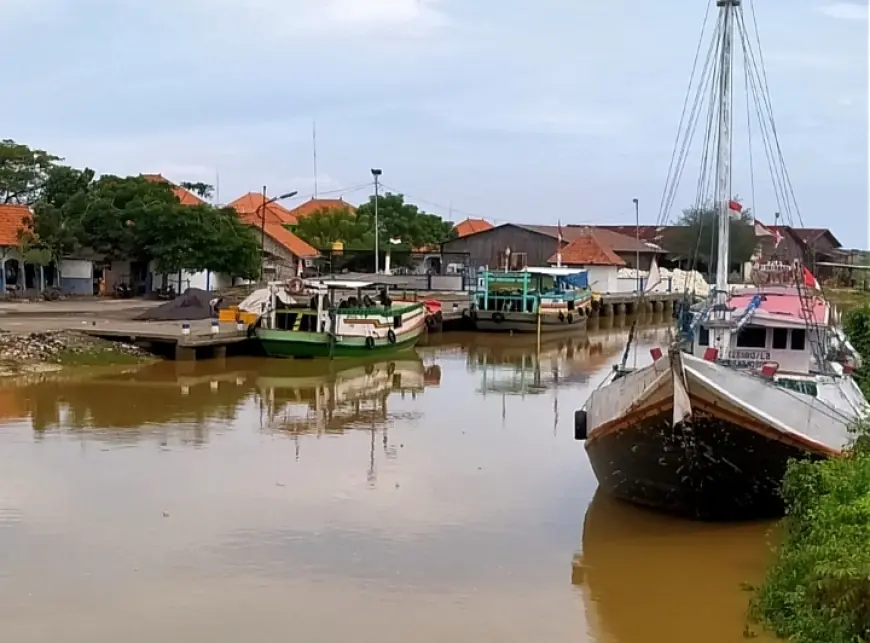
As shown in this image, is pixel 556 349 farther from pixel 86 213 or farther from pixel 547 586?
pixel 547 586

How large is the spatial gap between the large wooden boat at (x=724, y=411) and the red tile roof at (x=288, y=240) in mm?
37418

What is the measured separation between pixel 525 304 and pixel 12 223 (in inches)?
674

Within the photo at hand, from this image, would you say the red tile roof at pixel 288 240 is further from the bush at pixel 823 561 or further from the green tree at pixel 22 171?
the bush at pixel 823 561

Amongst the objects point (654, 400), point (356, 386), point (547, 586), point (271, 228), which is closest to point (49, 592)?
point (547, 586)

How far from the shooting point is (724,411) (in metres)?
10.2

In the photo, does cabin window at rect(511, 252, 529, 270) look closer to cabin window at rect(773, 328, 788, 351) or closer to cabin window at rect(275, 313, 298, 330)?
cabin window at rect(275, 313, 298, 330)

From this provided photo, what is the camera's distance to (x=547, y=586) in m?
9.49

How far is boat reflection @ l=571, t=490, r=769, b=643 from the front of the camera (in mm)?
8570

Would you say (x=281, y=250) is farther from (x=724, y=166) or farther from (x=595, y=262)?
(x=724, y=166)

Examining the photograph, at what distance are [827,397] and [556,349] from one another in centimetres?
2038

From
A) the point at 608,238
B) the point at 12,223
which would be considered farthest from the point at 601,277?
the point at 12,223

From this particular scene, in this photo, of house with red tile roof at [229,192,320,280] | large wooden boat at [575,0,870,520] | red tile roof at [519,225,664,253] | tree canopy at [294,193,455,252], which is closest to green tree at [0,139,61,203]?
house with red tile roof at [229,192,320,280]

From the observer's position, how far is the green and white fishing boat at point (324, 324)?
25.1 meters

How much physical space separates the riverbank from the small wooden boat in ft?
44.8
